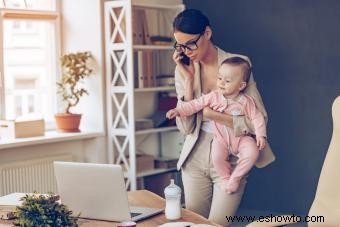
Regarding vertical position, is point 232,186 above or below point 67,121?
below

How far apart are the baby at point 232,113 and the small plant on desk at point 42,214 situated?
108cm

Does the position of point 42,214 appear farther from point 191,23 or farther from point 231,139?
point 191,23

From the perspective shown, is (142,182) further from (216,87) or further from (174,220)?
(174,220)

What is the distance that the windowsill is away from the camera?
4355mm

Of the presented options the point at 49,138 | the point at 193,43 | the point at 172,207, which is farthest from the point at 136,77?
the point at 172,207

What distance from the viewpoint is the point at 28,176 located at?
4578mm

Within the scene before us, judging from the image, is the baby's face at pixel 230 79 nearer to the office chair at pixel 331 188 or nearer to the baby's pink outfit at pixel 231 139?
the baby's pink outfit at pixel 231 139

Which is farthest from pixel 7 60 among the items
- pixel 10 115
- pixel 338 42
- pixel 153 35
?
pixel 338 42

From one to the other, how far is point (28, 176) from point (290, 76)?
7.59ft

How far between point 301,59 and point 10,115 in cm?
244

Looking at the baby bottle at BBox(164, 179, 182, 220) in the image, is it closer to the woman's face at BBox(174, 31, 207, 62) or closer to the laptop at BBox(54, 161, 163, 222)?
the laptop at BBox(54, 161, 163, 222)

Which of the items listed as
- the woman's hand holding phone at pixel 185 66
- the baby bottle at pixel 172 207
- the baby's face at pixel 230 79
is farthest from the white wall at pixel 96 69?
the baby bottle at pixel 172 207

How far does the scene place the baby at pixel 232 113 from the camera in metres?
3.05

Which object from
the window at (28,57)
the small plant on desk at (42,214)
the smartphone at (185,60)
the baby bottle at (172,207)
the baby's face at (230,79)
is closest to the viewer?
the small plant on desk at (42,214)
